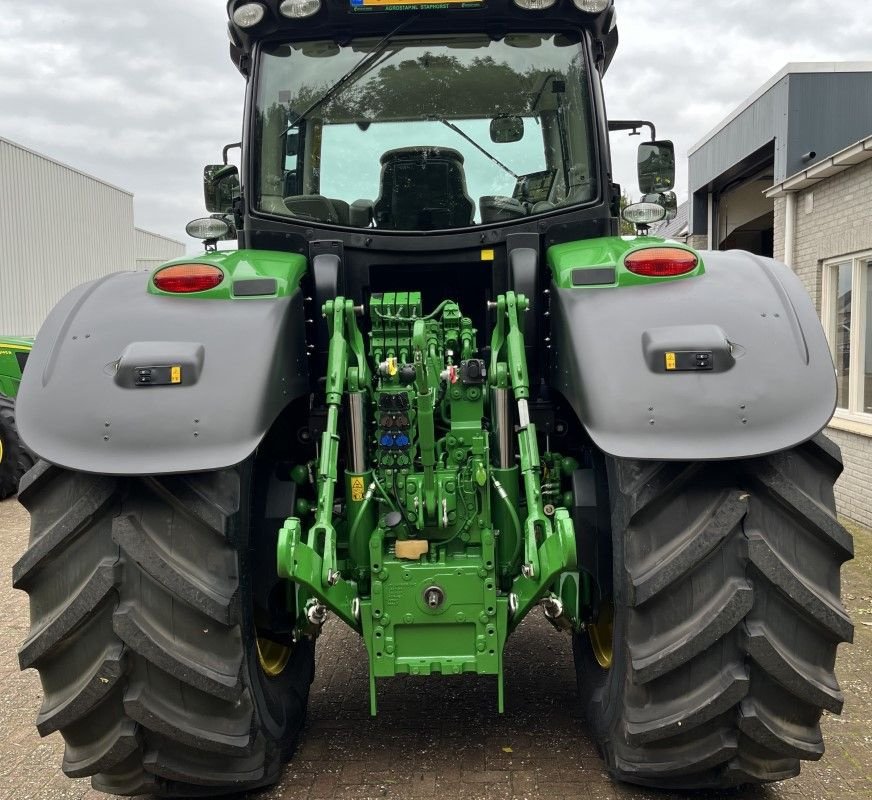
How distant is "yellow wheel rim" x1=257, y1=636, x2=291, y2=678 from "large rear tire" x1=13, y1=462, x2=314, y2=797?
0.58 meters

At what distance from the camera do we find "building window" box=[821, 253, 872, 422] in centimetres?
745

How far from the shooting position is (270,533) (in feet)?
9.45

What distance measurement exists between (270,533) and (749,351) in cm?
162

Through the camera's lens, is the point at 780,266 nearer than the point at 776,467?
No

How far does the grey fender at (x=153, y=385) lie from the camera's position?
2379 mm

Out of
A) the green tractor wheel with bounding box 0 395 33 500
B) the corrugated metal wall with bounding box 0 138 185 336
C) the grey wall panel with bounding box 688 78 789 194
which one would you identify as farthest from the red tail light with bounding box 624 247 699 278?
the corrugated metal wall with bounding box 0 138 185 336

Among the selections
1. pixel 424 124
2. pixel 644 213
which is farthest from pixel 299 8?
pixel 644 213

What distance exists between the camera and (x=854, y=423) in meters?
7.49

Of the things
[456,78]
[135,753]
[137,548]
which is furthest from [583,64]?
[135,753]

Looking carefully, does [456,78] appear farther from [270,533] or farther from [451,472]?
[270,533]

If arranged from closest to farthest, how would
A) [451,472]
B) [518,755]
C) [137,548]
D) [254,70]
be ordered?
[137,548], [451,472], [518,755], [254,70]

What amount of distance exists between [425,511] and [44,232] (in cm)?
2197

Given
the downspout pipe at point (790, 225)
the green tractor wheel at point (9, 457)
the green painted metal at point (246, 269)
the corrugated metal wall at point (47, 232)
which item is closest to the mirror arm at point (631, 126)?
the green painted metal at point (246, 269)

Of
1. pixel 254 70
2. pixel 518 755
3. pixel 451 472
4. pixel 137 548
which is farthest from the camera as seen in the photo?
pixel 254 70
